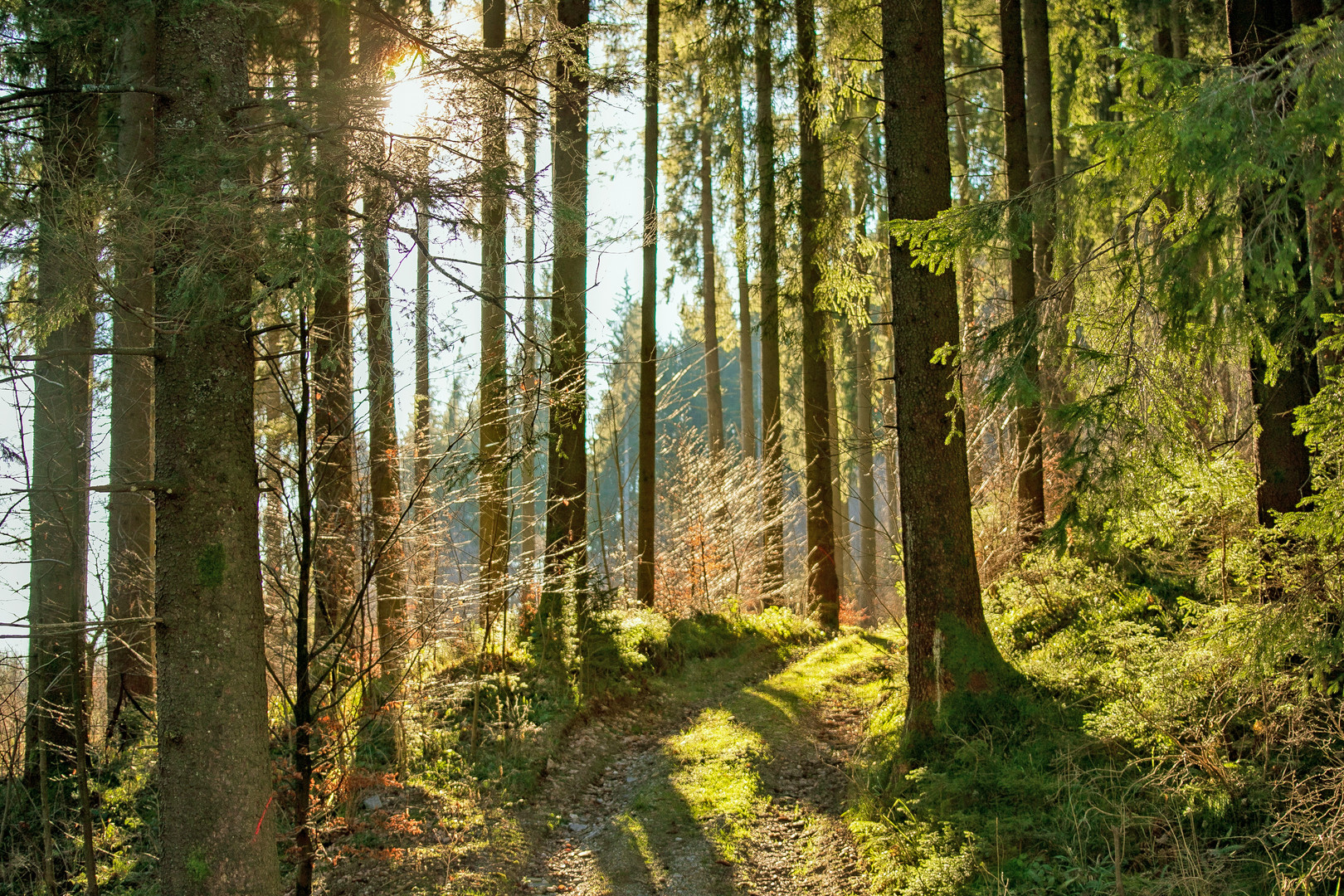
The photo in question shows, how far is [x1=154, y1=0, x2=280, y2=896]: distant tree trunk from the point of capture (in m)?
3.81

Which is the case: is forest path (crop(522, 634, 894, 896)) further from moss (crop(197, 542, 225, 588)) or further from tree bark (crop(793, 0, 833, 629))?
tree bark (crop(793, 0, 833, 629))

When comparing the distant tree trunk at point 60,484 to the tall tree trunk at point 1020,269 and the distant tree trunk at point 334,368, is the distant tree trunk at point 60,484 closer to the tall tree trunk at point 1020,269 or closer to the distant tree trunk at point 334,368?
the distant tree trunk at point 334,368

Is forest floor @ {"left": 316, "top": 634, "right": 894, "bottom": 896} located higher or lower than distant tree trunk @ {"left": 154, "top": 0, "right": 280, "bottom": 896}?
lower

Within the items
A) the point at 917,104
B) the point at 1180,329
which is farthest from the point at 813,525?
the point at 1180,329

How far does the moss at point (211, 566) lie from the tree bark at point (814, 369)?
853cm

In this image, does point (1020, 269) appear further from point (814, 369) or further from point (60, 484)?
point (60, 484)

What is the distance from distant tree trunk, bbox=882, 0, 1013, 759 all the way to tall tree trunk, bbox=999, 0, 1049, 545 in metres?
3.72

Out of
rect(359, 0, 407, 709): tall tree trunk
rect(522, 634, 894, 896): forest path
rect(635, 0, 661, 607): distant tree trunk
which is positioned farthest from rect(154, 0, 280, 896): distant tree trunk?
rect(635, 0, 661, 607): distant tree trunk

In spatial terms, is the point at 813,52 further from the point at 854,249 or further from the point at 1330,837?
the point at 1330,837

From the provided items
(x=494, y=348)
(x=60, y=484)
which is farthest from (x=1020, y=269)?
(x=60, y=484)

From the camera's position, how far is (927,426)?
247 inches

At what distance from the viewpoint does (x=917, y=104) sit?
6.39 meters

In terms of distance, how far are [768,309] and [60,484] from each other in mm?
9310

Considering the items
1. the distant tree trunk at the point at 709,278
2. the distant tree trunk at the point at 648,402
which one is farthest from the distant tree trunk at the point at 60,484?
the distant tree trunk at the point at 709,278
